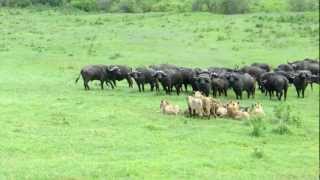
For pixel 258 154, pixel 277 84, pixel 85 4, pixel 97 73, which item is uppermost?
pixel 258 154

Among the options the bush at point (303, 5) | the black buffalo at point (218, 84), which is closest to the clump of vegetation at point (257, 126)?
the black buffalo at point (218, 84)

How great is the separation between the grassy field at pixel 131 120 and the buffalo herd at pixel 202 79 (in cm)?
54

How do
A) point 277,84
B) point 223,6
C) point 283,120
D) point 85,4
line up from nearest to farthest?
point 283,120
point 277,84
point 223,6
point 85,4

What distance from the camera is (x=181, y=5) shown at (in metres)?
68.4

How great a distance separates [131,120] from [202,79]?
6016 millimetres

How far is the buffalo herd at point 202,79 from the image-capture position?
25531 mm

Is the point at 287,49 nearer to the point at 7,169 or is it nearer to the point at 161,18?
the point at 161,18

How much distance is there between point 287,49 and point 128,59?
9.88 meters

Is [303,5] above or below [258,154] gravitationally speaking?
below

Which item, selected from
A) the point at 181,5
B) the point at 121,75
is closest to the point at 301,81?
the point at 121,75

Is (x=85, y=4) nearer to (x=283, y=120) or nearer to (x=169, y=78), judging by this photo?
(x=169, y=78)

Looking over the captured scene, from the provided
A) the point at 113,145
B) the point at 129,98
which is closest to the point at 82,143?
the point at 113,145

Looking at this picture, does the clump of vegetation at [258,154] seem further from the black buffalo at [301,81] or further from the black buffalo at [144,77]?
the black buffalo at [301,81]

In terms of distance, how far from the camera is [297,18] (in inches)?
2029
